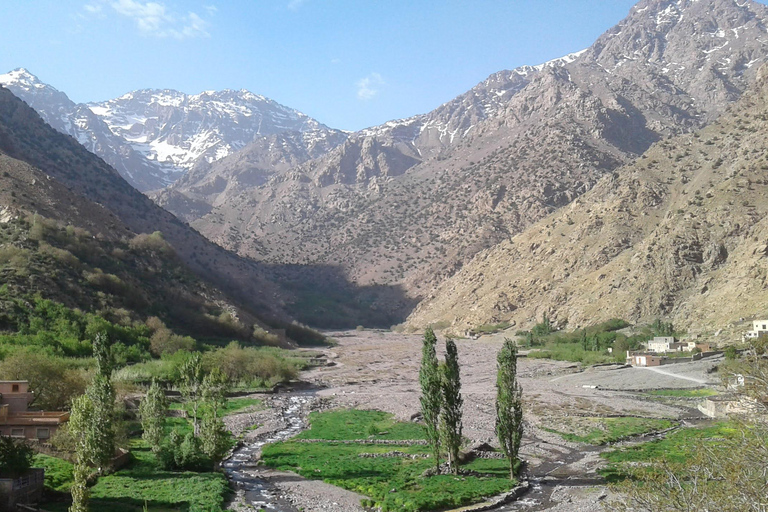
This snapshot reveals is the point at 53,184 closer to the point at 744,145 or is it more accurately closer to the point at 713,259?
the point at 713,259

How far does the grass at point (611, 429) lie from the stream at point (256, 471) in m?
18.2

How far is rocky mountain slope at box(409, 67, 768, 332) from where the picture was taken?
8148cm

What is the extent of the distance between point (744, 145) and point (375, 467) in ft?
313

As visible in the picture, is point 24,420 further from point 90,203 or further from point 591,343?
point 90,203

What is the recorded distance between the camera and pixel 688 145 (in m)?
116

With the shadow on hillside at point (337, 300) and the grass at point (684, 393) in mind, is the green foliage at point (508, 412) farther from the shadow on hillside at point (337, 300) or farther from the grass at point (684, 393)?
the shadow on hillside at point (337, 300)

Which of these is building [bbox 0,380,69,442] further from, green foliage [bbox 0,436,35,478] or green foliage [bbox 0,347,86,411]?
green foliage [bbox 0,436,35,478]

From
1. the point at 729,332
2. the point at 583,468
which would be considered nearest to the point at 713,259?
the point at 729,332

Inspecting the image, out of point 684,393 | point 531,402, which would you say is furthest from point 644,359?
point 531,402

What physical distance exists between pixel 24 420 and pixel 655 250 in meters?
87.0

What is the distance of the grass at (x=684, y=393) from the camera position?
53159 mm

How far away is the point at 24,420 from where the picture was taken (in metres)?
30.5

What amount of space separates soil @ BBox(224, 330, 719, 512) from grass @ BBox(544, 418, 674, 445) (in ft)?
3.85

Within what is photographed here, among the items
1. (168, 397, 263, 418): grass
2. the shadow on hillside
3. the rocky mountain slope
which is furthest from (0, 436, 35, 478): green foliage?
the shadow on hillside
